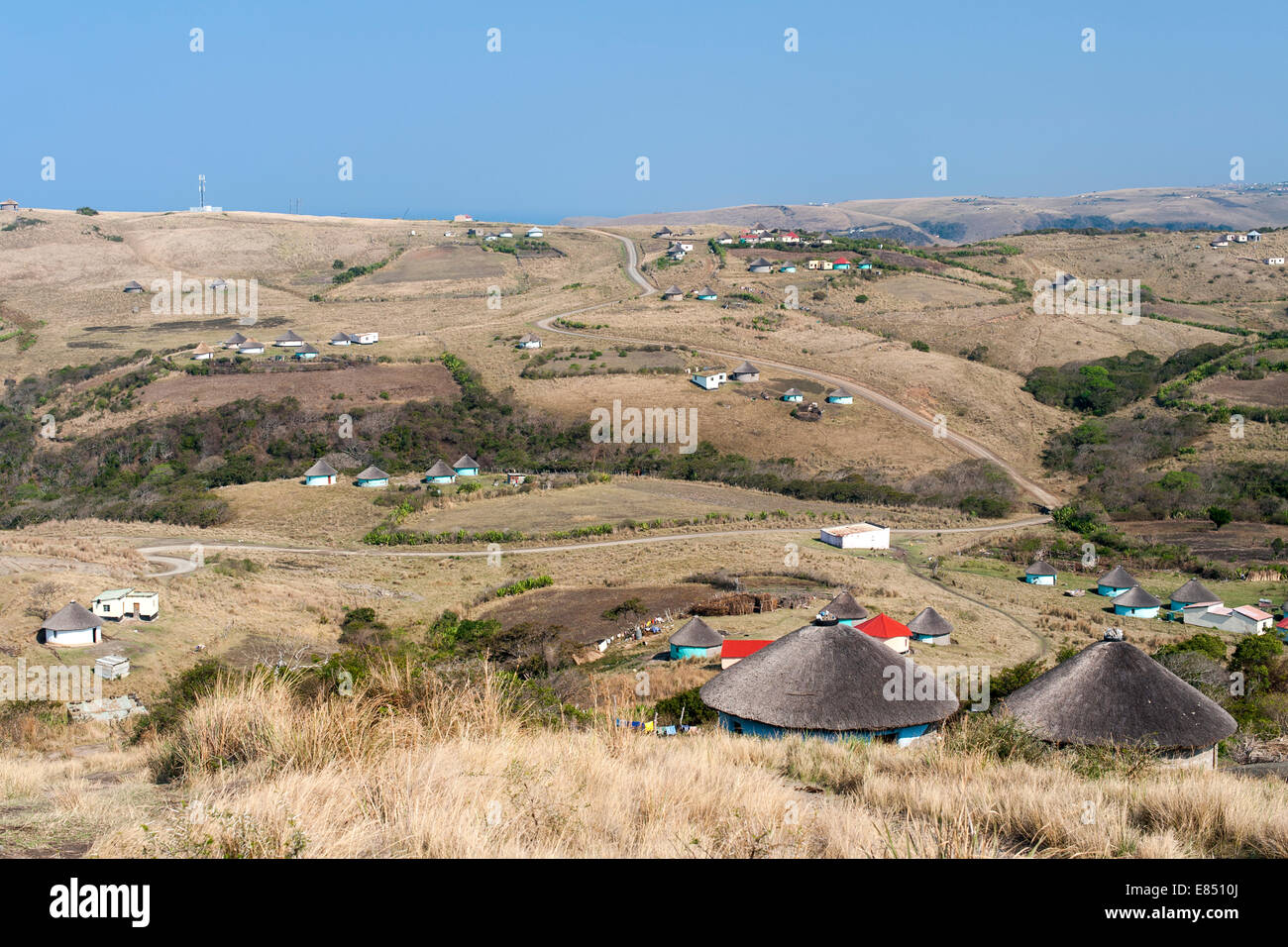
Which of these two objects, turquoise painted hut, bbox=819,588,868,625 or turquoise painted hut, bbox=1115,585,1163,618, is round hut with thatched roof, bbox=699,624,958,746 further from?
turquoise painted hut, bbox=1115,585,1163,618

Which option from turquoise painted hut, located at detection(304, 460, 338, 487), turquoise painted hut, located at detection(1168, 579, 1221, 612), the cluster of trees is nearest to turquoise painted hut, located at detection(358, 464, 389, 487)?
turquoise painted hut, located at detection(304, 460, 338, 487)

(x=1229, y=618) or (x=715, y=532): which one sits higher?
(x=715, y=532)

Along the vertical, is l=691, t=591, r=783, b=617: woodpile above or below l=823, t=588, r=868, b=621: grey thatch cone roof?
below

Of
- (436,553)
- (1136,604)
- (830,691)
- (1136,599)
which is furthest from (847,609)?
(436,553)

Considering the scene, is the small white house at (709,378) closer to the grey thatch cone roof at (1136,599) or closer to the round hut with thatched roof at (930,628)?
the grey thatch cone roof at (1136,599)

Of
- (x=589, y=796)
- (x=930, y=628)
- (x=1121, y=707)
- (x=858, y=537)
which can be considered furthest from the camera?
(x=858, y=537)

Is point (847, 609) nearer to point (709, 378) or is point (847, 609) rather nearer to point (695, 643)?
point (695, 643)

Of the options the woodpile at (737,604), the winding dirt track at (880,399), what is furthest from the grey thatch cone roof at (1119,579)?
the winding dirt track at (880,399)

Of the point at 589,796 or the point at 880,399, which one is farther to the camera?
the point at 880,399
